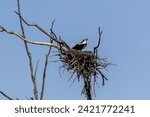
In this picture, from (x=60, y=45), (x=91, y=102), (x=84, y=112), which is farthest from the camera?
(x=60, y=45)

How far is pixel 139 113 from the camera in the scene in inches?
255

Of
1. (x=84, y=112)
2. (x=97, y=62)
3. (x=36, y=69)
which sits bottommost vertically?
(x=84, y=112)

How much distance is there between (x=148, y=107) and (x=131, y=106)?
0.23 meters

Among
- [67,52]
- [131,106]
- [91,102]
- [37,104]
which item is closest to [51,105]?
[37,104]

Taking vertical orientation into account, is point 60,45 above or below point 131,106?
above

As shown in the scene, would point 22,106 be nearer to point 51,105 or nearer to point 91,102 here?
point 51,105

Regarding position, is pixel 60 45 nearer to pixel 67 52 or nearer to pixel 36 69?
pixel 67 52

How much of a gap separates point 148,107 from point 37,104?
1513mm

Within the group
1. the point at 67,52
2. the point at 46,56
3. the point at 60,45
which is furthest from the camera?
the point at 67,52

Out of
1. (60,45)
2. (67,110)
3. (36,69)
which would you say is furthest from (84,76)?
(36,69)

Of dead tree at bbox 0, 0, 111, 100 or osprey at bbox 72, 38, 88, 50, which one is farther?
osprey at bbox 72, 38, 88, 50

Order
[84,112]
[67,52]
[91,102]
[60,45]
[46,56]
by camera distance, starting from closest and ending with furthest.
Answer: [46,56] < [84,112] < [91,102] < [60,45] < [67,52]

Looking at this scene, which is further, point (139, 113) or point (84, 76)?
point (84, 76)

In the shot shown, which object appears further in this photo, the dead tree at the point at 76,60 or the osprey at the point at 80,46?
the osprey at the point at 80,46
